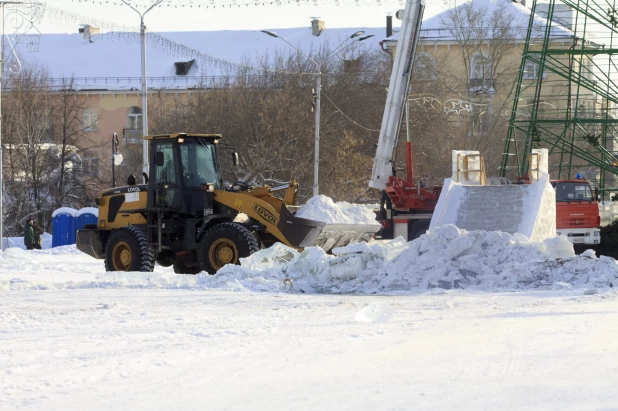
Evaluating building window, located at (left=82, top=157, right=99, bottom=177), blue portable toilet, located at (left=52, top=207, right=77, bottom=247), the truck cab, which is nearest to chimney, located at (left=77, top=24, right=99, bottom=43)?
building window, located at (left=82, top=157, right=99, bottom=177)

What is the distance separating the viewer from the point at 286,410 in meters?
7.36

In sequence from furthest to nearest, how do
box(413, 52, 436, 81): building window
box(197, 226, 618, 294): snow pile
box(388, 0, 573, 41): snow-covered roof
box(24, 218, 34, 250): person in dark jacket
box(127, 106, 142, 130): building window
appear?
1. box(127, 106, 142, 130): building window
2. box(388, 0, 573, 41): snow-covered roof
3. box(413, 52, 436, 81): building window
4. box(24, 218, 34, 250): person in dark jacket
5. box(197, 226, 618, 294): snow pile

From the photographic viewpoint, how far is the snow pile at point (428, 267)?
17.6 m

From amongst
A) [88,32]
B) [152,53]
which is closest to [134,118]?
[152,53]

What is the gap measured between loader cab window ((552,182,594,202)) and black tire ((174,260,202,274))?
13.0m

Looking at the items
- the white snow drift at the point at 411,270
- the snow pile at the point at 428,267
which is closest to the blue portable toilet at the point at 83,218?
the white snow drift at the point at 411,270

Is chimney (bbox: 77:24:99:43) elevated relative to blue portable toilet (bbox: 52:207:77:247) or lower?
Result: elevated

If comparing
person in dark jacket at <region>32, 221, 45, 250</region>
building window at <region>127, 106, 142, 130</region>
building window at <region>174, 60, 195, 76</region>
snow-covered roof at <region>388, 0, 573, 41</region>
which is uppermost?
snow-covered roof at <region>388, 0, 573, 41</region>

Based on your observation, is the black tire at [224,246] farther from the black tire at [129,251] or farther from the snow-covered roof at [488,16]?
the snow-covered roof at [488,16]

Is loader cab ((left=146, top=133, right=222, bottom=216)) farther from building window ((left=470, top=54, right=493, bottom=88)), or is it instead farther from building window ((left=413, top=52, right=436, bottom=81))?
building window ((left=470, top=54, right=493, bottom=88))

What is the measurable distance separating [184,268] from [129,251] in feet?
3.70

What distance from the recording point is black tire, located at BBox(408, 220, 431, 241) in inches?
1180

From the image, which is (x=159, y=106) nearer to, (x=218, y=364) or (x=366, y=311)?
(x=366, y=311)

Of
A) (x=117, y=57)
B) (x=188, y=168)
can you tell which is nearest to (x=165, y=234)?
(x=188, y=168)
